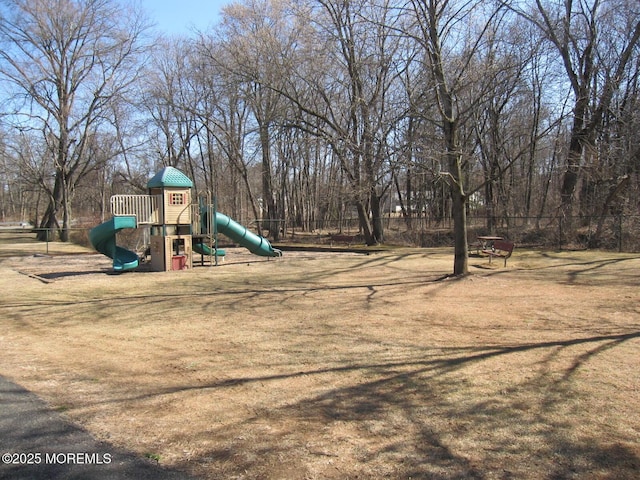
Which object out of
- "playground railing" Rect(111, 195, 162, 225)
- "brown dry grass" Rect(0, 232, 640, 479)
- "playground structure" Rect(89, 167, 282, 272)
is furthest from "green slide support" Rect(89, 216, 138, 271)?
"brown dry grass" Rect(0, 232, 640, 479)

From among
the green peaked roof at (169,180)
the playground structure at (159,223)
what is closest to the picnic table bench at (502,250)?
the playground structure at (159,223)

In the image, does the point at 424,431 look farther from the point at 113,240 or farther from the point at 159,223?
the point at 113,240

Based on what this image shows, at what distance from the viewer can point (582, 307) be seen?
9656mm

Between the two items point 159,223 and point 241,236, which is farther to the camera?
point 241,236

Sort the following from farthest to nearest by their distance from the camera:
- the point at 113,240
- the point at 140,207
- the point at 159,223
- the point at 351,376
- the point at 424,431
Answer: the point at 113,240 → the point at 159,223 → the point at 140,207 → the point at 351,376 → the point at 424,431

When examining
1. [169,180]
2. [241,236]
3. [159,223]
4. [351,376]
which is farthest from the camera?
[241,236]

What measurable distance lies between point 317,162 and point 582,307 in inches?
1731

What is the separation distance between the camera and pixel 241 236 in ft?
73.2

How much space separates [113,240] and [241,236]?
5531 mm

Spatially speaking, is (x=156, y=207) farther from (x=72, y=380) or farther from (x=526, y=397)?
(x=526, y=397)

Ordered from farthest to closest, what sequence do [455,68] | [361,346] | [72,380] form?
[455,68] < [361,346] < [72,380]

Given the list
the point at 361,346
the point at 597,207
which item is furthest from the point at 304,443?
the point at 597,207

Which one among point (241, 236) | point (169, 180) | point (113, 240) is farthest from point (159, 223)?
point (241, 236)

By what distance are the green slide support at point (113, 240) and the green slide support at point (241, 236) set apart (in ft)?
13.0
